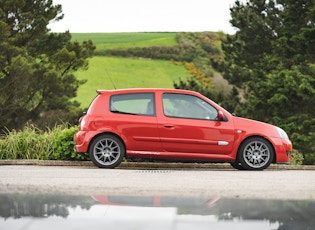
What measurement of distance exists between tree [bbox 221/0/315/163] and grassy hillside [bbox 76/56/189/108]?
90.8 feet

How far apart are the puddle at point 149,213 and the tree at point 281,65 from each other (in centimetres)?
2321

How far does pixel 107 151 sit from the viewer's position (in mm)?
13875

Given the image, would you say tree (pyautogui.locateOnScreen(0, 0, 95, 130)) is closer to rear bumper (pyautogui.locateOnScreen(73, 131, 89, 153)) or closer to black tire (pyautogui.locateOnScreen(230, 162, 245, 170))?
rear bumper (pyautogui.locateOnScreen(73, 131, 89, 153))

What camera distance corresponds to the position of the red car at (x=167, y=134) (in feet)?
45.5

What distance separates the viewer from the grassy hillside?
241 ft

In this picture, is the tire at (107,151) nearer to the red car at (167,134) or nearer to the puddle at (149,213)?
the red car at (167,134)

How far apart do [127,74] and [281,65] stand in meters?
44.8

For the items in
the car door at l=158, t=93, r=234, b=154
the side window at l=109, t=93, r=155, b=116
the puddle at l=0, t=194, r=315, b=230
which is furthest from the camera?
the side window at l=109, t=93, r=155, b=116

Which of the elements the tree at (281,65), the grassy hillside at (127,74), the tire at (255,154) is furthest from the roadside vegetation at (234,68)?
the grassy hillside at (127,74)

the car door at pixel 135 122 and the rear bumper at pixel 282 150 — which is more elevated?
the car door at pixel 135 122

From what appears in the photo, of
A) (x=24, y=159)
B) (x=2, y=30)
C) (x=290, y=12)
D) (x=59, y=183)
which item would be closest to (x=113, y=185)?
(x=59, y=183)

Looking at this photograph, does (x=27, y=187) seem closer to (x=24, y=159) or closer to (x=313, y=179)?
(x=313, y=179)

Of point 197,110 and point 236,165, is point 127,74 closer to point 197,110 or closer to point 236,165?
point 236,165

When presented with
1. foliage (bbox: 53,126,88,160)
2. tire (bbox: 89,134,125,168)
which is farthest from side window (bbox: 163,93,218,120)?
foliage (bbox: 53,126,88,160)
